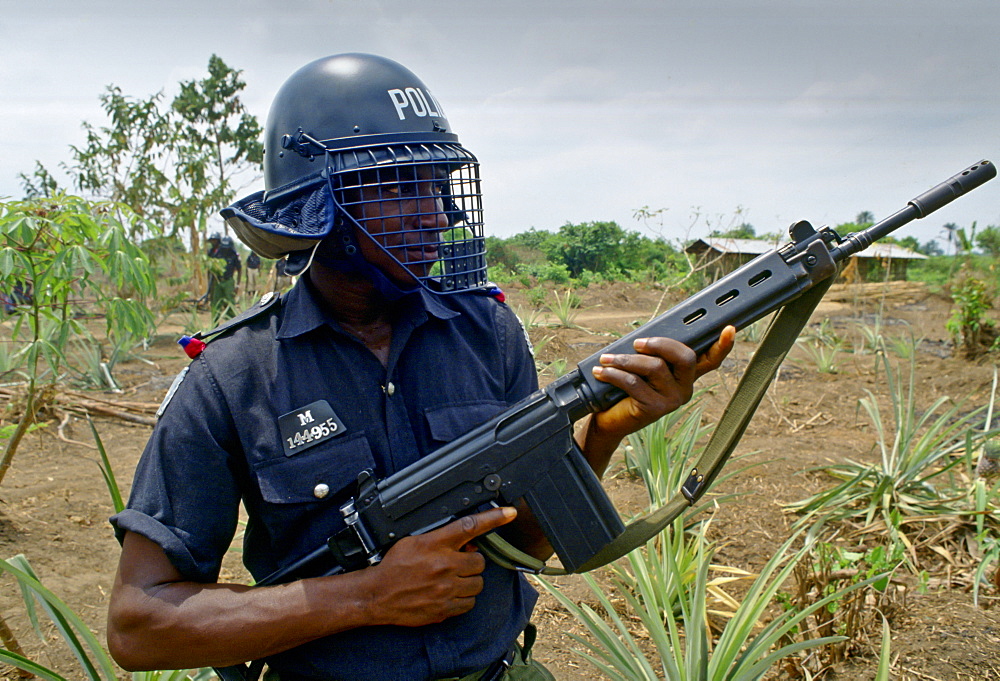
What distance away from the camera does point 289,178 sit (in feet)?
5.28

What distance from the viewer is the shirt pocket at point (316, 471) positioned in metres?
1.34

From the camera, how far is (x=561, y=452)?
57.2 inches

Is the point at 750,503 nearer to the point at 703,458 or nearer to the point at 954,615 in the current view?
the point at 954,615

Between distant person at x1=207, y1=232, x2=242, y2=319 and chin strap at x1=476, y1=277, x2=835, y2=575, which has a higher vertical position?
distant person at x1=207, y1=232, x2=242, y2=319

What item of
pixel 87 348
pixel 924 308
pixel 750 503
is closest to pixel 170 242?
pixel 87 348

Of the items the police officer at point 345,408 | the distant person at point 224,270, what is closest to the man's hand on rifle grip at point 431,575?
the police officer at point 345,408

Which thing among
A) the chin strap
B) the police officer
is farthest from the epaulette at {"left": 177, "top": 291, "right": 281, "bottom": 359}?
the chin strap

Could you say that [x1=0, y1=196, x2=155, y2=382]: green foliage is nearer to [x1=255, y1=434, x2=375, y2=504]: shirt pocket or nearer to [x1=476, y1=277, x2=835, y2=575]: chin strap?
[x1=255, y1=434, x2=375, y2=504]: shirt pocket

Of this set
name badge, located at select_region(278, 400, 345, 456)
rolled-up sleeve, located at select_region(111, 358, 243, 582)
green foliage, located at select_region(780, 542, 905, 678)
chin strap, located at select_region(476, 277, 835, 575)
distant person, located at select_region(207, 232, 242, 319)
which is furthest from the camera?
distant person, located at select_region(207, 232, 242, 319)

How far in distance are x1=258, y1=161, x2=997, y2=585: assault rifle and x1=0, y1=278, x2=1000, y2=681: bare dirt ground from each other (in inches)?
57.1

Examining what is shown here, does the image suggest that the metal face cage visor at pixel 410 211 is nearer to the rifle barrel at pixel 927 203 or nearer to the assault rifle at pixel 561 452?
the assault rifle at pixel 561 452

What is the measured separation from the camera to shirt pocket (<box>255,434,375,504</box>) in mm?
1343

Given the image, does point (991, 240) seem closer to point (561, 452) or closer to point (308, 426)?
point (561, 452)

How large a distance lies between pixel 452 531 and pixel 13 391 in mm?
5489
